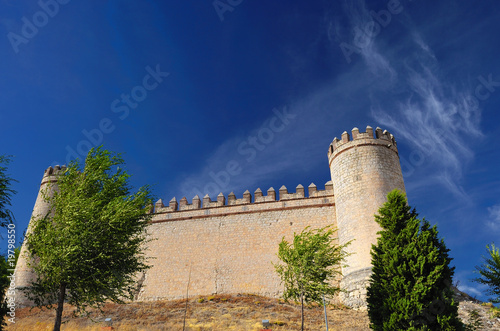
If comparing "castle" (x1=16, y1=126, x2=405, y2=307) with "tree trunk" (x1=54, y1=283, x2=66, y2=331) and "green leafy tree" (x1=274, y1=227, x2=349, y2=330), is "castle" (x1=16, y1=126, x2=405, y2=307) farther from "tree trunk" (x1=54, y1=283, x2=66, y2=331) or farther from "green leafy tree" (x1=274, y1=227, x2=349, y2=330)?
"tree trunk" (x1=54, y1=283, x2=66, y2=331)

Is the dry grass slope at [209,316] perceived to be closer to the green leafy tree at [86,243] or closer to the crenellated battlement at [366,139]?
the green leafy tree at [86,243]

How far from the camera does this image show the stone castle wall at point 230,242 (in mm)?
22906

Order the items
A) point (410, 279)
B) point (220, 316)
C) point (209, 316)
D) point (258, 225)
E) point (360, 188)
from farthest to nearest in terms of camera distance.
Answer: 1. point (258, 225)
2. point (360, 188)
3. point (209, 316)
4. point (220, 316)
5. point (410, 279)

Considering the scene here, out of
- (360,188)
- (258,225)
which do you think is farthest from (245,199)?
(360,188)

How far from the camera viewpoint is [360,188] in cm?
2072

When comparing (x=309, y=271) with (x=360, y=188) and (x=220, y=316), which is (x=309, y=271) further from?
(x=360, y=188)

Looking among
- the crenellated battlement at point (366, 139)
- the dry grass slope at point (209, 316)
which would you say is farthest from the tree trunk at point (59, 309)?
the crenellated battlement at point (366, 139)

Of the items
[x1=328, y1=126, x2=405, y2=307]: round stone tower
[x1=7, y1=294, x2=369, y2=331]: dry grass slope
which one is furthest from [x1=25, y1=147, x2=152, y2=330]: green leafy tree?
[x1=328, y1=126, x2=405, y2=307]: round stone tower

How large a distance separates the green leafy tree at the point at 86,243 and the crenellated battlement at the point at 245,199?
9902 mm

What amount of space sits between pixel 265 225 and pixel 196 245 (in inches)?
186

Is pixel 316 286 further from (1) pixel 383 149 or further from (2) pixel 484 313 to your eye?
(1) pixel 383 149

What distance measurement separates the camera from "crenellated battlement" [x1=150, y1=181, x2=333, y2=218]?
24.0m

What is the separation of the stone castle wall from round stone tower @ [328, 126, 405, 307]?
206 cm

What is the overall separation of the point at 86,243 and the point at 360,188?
13987mm
